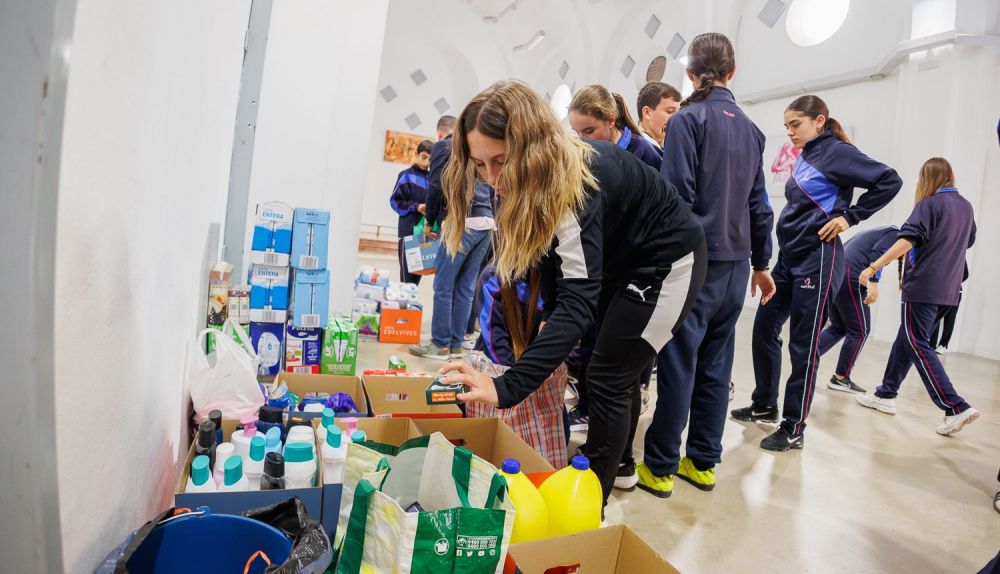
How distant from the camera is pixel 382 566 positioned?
3.02 ft

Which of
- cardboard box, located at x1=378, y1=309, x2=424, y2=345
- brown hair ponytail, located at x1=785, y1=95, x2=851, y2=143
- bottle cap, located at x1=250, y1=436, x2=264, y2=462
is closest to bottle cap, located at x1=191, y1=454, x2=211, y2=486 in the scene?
bottle cap, located at x1=250, y1=436, x2=264, y2=462

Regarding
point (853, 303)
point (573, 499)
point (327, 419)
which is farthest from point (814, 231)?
point (327, 419)

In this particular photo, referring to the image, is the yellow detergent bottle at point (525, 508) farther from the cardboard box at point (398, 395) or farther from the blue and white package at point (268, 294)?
the blue and white package at point (268, 294)

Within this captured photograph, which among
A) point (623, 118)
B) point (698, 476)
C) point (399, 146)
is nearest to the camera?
point (698, 476)

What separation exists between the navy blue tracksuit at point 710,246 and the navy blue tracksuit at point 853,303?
186cm

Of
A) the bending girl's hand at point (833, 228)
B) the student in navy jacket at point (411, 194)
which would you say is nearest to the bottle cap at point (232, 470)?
the bending girl's hand at point (833, 228)

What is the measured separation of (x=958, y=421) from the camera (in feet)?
10.1

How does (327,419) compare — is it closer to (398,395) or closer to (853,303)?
(398,395)

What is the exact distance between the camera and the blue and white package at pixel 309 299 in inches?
110

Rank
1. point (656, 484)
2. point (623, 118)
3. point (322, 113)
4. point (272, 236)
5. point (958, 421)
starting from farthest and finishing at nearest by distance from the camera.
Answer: point (322, 113) → point (958, 421) → point (272, 236) → point (623, 118) → point (656, 484)

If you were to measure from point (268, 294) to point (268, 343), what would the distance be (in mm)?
257

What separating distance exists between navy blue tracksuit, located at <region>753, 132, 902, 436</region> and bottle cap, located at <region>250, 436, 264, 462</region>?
7.89ft

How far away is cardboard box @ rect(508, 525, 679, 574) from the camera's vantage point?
1014 mm

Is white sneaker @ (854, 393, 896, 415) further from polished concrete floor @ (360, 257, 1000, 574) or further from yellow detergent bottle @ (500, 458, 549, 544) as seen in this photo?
yellow detergent bottle @ (500, 458, 549, 544)
